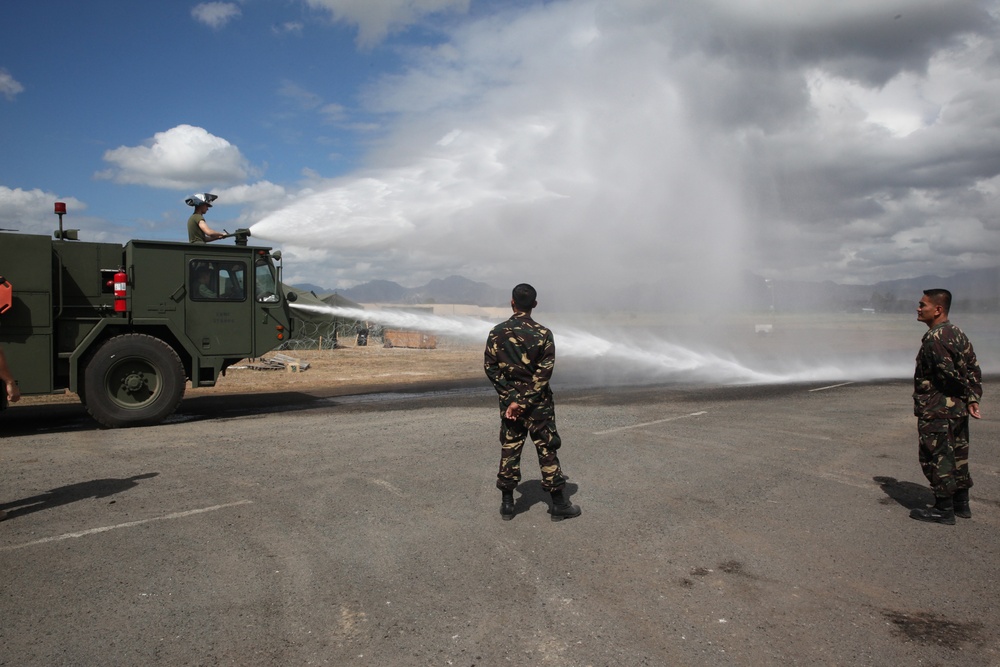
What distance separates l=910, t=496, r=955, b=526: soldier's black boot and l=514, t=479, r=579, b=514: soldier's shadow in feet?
9.74

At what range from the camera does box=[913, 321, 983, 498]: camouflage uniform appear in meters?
5.36

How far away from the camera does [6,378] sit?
5297 millimetres

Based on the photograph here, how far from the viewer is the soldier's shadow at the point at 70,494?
562 centimetres

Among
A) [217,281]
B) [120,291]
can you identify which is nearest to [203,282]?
[217,281]

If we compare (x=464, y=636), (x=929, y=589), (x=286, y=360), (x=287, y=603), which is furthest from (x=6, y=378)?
(x=286, y=360)

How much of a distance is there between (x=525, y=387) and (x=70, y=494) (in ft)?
14.4

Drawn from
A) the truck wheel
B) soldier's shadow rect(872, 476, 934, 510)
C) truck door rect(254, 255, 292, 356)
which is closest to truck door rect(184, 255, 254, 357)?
truck door rect(254, 255, 292, 356)

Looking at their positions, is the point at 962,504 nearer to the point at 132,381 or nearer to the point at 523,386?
the point at 523,386

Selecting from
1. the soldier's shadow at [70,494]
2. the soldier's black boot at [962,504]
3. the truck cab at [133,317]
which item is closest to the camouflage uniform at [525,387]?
the soldier's black boot at [962,504]

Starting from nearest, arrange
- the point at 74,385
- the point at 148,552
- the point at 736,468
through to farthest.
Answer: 1. the point at 148,552
2. the point at 736,468
3. the point at 74,385

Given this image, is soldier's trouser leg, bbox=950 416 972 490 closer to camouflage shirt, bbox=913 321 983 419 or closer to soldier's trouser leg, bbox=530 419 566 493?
camouflage shirt, bbox=913 321 983 419

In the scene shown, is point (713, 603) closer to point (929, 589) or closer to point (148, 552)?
point (929, 589)

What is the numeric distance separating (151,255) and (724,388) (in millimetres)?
11982

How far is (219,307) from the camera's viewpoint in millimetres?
10367
